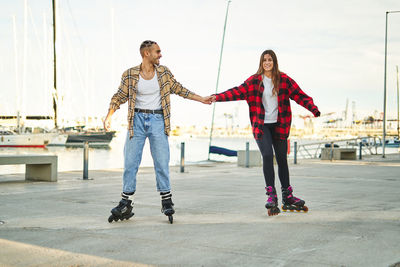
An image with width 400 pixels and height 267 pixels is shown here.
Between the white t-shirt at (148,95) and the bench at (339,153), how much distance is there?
1791 centimetres

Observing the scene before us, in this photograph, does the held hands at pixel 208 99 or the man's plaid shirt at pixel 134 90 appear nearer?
the man's plaid shirt at pixel 134 90

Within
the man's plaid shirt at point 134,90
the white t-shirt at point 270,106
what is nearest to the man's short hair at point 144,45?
the man's plaid shirt at point 134,90

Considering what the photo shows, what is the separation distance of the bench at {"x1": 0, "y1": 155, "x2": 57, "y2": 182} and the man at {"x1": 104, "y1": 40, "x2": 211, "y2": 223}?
16.4 feet

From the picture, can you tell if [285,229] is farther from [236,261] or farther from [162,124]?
[162,124]

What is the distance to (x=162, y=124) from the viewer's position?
470 cm

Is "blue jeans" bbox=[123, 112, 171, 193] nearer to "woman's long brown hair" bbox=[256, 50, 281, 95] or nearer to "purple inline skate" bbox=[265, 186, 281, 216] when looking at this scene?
"purple inline skate" bbox=[265, 186, 281, 216]

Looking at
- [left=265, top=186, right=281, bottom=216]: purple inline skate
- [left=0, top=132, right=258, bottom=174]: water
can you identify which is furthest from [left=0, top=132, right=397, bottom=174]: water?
[left=265, top=186, right=281, bottom=216]: purple inline skate

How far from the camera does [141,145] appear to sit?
4688 millimetres

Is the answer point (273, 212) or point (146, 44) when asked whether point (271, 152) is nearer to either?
point (273, 212)

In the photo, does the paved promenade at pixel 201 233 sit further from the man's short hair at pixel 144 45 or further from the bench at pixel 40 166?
the bench at pixel 40 166

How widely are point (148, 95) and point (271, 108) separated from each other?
136cm

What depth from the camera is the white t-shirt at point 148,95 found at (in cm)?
468

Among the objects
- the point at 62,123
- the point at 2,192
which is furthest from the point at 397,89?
the point at 2,192

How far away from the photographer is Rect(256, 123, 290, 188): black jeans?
5180 mm
